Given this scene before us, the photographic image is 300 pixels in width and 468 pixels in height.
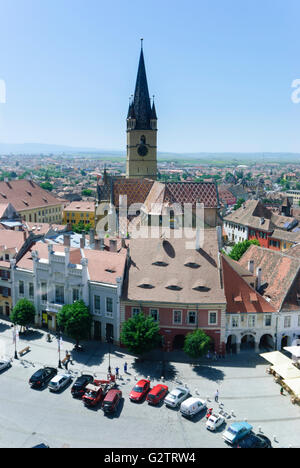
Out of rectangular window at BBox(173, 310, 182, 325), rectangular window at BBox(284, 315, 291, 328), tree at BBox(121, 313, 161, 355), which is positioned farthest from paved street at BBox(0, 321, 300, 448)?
rectangular window at BBox(284, 315, 291, 328)

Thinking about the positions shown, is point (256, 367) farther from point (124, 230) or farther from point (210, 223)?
point (124, 230)

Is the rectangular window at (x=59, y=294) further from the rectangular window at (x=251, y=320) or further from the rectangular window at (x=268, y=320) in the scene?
the rectangular window at (x=268, y=320)

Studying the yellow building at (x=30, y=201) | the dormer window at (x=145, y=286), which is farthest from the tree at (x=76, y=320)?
the yellow building at (x=30, y=201)

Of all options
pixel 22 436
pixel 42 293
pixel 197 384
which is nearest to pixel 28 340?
pixel 42 293

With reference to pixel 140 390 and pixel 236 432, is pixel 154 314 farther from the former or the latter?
pixel 236 432

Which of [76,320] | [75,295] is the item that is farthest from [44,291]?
[76,320]
